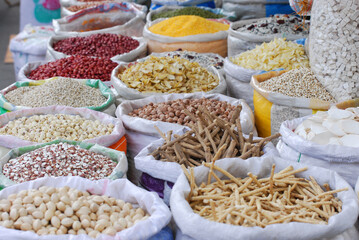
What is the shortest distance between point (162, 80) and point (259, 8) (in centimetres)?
177

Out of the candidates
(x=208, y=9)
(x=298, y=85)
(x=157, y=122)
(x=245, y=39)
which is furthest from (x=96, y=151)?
(x=208, y=9)

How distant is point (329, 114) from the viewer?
1.84 metres

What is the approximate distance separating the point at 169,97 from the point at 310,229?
1341 mm

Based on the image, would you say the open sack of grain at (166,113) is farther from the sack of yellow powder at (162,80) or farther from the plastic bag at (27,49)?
the plastic bag at (27,49)

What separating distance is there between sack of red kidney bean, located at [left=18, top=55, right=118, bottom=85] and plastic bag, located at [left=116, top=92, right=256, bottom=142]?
51cm

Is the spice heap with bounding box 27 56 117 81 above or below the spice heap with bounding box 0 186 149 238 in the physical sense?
below

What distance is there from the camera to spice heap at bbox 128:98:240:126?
7.08 ft

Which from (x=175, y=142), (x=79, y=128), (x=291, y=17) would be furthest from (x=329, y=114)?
(x=291, y=17)

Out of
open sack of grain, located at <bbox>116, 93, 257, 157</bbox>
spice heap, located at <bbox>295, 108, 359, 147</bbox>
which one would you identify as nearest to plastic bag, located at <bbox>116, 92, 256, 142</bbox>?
open sack of grain, located at <bbox>116, 93, 257, 157</bbox>

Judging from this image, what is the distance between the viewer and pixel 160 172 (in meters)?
1.68

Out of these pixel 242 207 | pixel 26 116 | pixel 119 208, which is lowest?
pixel 26 116

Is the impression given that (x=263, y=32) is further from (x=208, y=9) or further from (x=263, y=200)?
(x=263, y=200)

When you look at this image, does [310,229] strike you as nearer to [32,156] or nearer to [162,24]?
[32,156]

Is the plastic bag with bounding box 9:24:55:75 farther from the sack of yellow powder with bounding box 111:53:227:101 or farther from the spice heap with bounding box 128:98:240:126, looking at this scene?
the spice heap with bounding box 128:98:240:126
